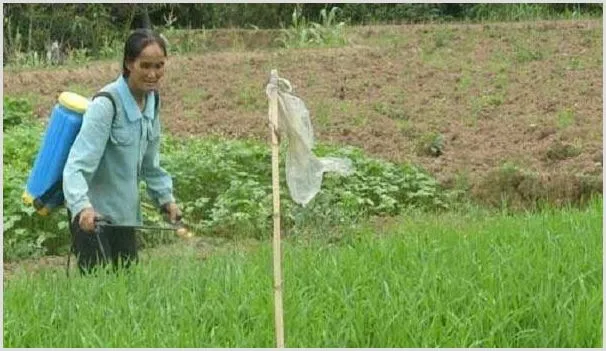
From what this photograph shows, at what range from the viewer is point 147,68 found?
3941 millimetres

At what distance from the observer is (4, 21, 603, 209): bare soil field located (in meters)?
7.86

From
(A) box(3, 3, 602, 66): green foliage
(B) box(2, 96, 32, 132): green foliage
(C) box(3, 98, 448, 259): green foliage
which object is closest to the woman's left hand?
(C) box(3, 98, 448, 259): green foliage

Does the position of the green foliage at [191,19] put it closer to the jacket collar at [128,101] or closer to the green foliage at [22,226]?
the green foliage at [22,226]

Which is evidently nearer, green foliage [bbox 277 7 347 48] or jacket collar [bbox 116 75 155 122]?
jacket collar [bbox 116 75 155 122]

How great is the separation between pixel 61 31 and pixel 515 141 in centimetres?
1044

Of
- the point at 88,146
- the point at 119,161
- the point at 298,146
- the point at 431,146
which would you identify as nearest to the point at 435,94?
the point at 431,146

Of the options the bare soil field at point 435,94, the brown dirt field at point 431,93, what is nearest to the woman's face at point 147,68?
the brown dirt field at point 431,93

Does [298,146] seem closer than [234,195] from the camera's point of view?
Yes

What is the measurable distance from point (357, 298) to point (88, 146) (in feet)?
3.68

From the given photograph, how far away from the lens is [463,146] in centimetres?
875

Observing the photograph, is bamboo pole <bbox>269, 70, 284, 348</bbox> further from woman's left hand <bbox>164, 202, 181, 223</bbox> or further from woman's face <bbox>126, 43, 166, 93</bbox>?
woman's left hand <bbox>164, 202, 181, 223</bbox>

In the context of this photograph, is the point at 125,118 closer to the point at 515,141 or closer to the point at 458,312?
the point at 458,312

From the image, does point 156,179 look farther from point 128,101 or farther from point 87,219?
point 87,219

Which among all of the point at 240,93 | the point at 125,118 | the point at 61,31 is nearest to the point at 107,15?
the point at 61,31
